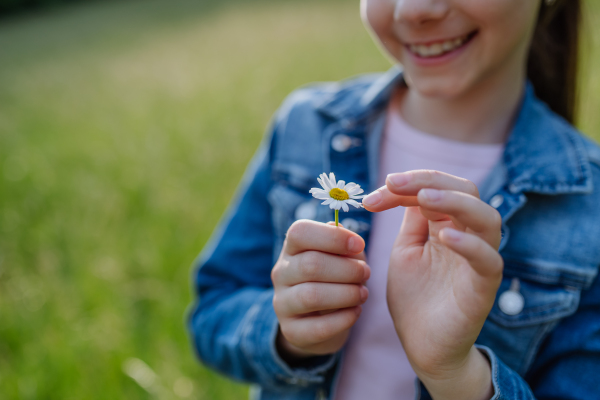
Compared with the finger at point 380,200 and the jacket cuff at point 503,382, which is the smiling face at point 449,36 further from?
the jacket cuff at point 503,382

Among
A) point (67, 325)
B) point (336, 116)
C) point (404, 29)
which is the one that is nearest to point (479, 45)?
point (404, 29)

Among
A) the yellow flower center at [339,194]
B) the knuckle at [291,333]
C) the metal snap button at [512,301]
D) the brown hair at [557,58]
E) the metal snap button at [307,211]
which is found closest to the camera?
the yellow flower center at [339,194]

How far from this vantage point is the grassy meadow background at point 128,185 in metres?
1.94

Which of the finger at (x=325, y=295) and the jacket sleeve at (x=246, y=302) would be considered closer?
the finger at (x=325, y=295)

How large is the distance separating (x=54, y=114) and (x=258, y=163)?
484cm

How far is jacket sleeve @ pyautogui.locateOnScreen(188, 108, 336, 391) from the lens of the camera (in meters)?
1.13

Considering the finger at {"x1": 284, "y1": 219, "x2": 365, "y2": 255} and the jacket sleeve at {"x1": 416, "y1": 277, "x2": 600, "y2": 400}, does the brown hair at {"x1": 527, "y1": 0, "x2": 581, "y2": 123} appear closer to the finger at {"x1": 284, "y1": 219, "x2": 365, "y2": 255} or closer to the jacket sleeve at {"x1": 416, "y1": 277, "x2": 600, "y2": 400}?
the jacket sleeve at {"x1": 416, "y1": 277, "x2": 600, "y2": 400}

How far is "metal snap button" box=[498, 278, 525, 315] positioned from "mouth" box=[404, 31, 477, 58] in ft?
1.92

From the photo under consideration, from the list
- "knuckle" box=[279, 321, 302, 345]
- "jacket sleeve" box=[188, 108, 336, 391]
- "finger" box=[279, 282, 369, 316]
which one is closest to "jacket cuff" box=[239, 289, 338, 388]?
"jacket sleeve" box=[188, 108, 336, 391]

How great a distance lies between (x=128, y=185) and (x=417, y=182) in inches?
114

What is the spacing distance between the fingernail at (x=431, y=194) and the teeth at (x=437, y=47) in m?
0.60

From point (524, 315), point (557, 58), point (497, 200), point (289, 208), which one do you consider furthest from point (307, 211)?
point (557, 58)

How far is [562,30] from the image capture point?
1.46 m

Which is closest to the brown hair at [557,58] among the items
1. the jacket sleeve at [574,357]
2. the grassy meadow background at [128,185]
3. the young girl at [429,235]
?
the young girl at [429,235]
